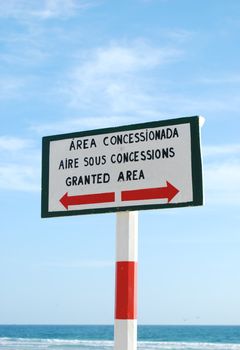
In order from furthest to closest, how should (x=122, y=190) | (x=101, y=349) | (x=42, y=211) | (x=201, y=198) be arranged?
(x=101, y=349) < (x=42, y=211) < (x=122, y=190) < (x=201, y=198)

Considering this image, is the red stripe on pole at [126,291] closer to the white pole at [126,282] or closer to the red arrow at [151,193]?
the white pole at [126,282]

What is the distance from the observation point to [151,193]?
14.0 ft

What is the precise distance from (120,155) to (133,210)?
384 millimetres

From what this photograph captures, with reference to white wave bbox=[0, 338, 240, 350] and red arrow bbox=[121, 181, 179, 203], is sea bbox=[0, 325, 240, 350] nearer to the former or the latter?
white wave bbox=[0, 338, 240, 350]

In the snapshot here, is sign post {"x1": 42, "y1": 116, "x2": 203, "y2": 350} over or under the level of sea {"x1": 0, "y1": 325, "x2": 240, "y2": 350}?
over

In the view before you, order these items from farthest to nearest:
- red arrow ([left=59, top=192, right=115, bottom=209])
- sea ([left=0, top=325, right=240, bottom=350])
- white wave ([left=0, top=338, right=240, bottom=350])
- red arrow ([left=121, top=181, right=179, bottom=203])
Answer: sea ([left=0, top=325, right=240, bottom=350]) → white wave ([left=0, top=338, right=240, bottom=350]) → red arrow ([left=59, top=192, right=115, bottom=209]) → red arrow ([left=121, top=181, right=179, bottom=203])

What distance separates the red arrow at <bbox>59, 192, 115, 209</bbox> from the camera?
14.4 ft

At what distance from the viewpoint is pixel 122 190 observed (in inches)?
171

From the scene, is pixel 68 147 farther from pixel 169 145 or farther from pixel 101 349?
pixel 101 349

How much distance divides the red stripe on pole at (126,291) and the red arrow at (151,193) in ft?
1.36

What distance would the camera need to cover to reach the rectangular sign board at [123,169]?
4.19 metres

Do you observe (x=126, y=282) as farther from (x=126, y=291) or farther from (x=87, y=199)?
(x=87, y=199)

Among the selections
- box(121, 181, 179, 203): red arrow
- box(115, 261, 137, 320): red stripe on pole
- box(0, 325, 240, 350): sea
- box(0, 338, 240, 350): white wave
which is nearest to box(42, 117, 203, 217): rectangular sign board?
box(121, 181, 179, 203): red arrow

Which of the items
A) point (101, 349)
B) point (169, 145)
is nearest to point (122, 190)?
point (169, 145)
